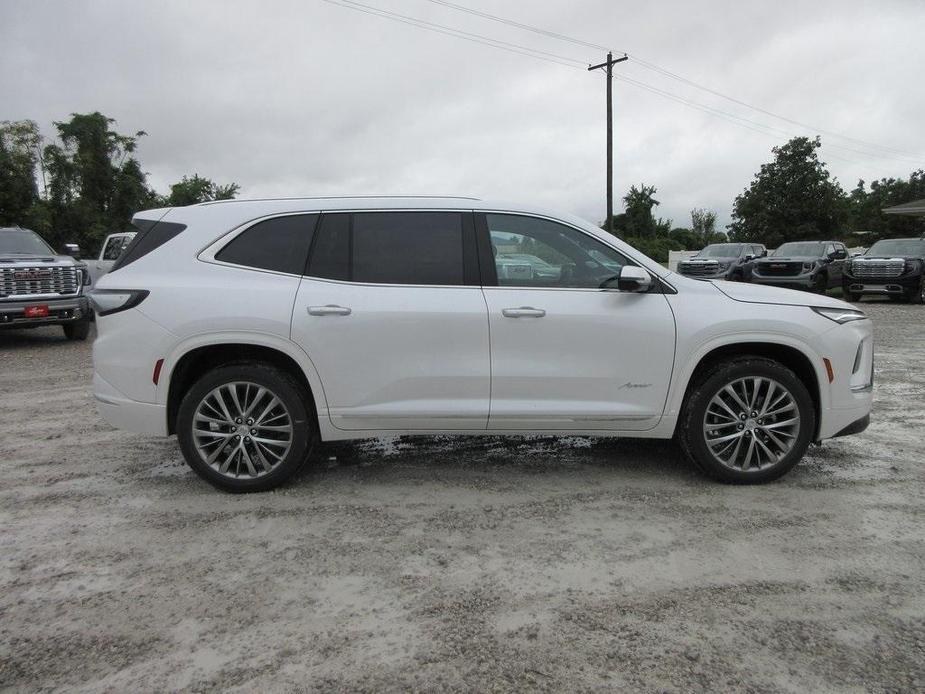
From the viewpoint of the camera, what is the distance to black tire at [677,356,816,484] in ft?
13.7

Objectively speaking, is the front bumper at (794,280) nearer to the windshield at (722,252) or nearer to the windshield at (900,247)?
the windshield at (900,247)

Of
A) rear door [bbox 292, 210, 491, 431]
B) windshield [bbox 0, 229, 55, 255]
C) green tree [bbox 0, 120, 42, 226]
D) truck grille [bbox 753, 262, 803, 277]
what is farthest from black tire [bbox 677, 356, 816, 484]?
green tree [bbox 0, 120, 42, 226]

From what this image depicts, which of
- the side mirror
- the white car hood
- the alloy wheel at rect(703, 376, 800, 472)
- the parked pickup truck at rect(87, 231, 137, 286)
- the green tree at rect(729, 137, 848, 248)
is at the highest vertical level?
the green tree at rect(729, 137, 848, 248)

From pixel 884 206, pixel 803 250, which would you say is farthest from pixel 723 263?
pixel 884 206

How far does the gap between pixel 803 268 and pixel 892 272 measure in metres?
2.14

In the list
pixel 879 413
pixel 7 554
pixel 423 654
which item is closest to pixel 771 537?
pixel 423 654

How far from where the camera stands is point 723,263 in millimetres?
23656

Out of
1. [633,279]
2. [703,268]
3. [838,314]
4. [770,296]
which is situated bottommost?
[838,314]

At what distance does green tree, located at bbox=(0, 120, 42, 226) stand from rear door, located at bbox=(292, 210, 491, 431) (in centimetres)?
3455

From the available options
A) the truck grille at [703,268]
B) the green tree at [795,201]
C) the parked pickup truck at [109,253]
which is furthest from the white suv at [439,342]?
the green tree at [795,201]

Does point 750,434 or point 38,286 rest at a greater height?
point 38,286

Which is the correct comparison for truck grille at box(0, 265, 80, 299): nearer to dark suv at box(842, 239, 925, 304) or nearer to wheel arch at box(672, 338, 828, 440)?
wheel arch at box(672, 338, 828, 440)

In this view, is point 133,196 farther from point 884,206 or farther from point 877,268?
point 884,206

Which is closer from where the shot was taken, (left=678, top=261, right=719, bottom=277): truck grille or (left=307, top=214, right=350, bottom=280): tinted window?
(left=307, top=214, right=350, bottom=280): tinted window
